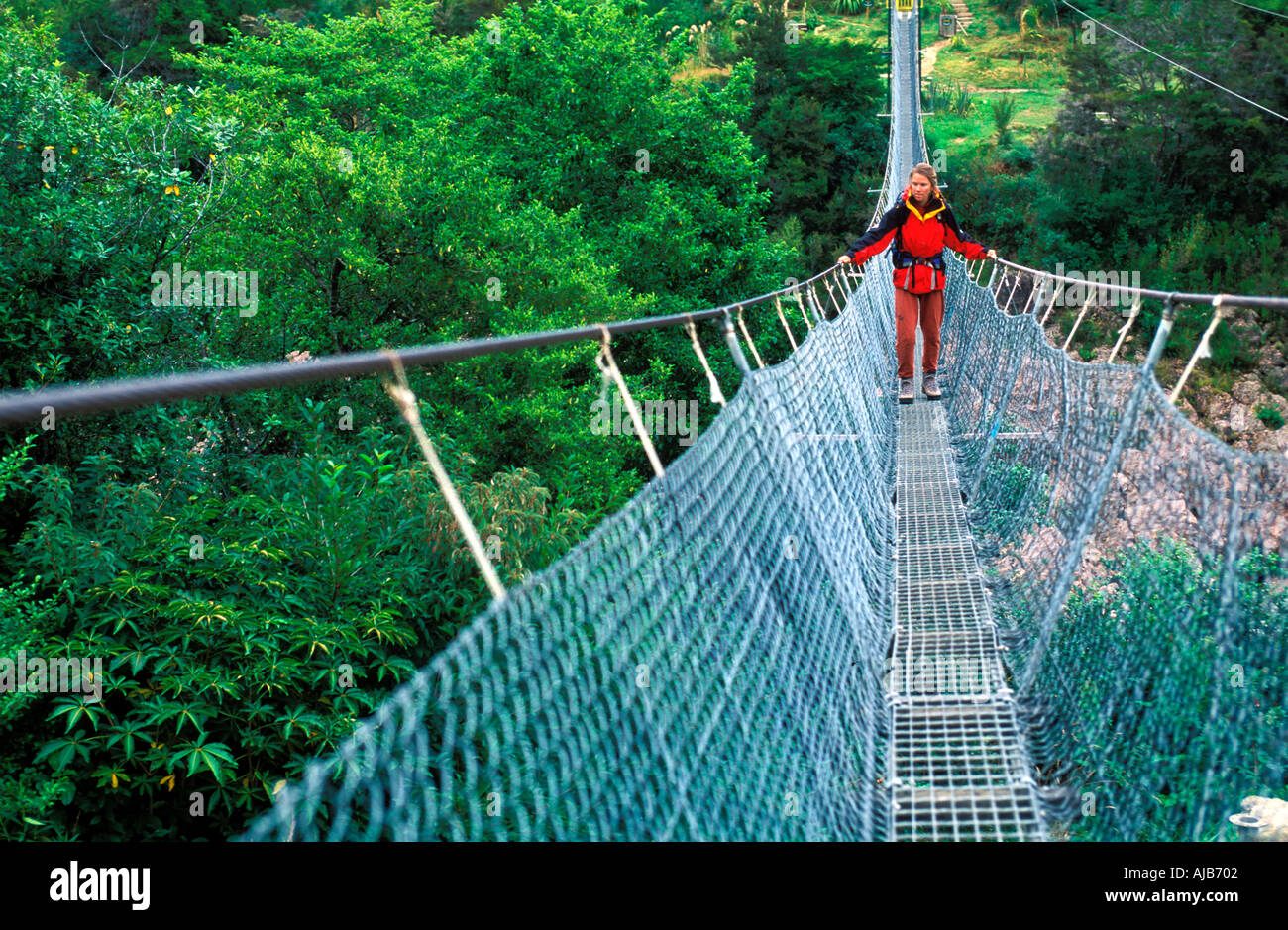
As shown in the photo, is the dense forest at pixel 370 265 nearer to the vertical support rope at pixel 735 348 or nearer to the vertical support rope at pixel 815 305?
the vertical support rope at pixel 815 305

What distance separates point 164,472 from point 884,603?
15.3ft

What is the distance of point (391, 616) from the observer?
446cm

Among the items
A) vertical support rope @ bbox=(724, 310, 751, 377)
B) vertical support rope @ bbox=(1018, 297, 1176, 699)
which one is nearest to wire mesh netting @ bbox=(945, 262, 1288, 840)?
vertical support rope @ bbox=(1018, 297, 1176, 699)

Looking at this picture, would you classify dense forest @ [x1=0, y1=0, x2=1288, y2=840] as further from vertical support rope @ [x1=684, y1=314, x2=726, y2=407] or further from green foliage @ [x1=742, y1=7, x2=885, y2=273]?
vertical support rope @ [x1=684, y1=314, x2=726, y2=407]

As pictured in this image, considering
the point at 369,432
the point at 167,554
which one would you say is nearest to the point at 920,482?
the point at 167,554

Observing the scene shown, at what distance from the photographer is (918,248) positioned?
4.73 metres

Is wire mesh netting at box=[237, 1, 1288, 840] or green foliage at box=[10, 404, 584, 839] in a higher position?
wire mesh netting at box=[237, 1, 1288, 840]

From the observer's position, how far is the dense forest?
416cm

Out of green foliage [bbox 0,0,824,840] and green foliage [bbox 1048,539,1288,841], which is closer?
green foliage [bbox 1048,539,1288,841]

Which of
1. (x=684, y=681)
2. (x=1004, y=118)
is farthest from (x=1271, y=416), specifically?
(x=684, y=681)

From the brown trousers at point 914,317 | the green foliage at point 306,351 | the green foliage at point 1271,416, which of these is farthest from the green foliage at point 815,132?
the brown trousers at point 914,317

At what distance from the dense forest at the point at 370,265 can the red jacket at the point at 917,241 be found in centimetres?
195

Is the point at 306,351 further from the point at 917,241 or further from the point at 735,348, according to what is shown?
the point at 735,348

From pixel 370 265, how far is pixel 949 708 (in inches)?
326
